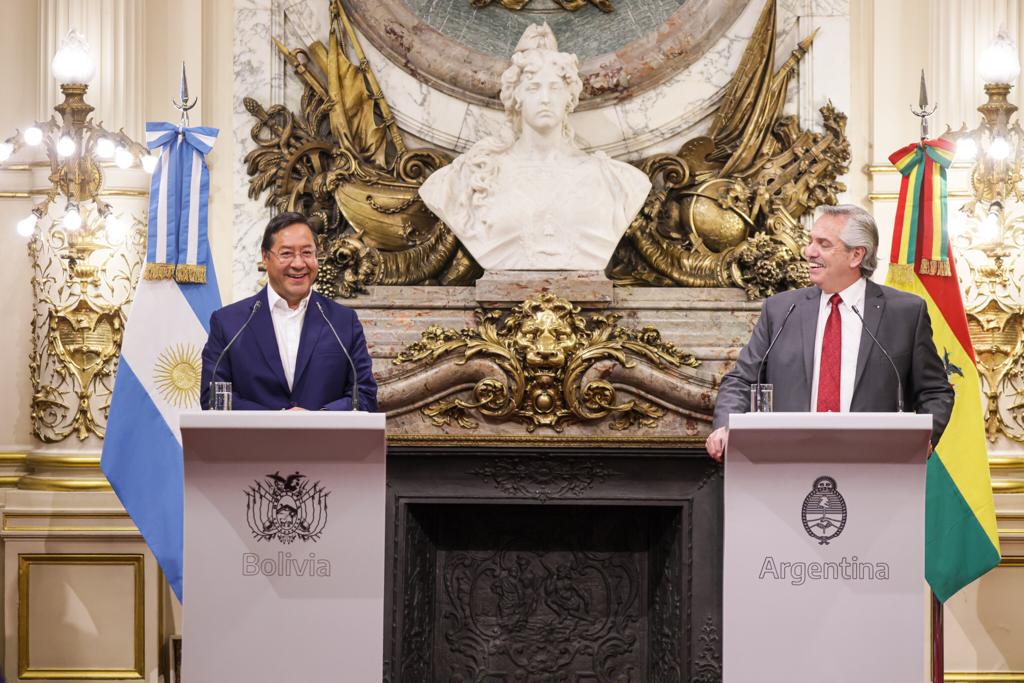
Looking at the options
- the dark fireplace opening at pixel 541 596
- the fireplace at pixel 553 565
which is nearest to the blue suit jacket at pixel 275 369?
the fireplace at pixel 553 565

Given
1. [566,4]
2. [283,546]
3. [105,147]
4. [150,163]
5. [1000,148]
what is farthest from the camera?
[566,4]

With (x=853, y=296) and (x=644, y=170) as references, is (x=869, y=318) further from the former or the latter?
(x=644, y=170)

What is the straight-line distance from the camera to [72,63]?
4.83m

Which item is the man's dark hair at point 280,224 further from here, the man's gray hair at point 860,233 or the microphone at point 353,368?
the man's gray hair at point 860,233

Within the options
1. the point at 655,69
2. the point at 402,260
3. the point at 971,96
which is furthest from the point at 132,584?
the point at 971,96

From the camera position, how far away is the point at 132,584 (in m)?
5.24

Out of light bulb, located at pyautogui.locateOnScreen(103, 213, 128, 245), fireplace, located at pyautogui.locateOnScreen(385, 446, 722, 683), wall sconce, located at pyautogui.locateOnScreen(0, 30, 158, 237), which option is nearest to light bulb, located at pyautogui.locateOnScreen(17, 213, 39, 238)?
wall sconce, located at pyautogui.locateOnScreen(0, 30, 158, 237)

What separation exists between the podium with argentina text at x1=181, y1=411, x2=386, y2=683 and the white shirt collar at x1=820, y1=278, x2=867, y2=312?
1433 millimetres

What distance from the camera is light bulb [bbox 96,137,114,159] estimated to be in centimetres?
481

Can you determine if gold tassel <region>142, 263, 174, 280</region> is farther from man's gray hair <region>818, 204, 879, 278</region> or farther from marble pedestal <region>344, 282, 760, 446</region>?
man's gray hair <region>818, 204, 879, 278</region>

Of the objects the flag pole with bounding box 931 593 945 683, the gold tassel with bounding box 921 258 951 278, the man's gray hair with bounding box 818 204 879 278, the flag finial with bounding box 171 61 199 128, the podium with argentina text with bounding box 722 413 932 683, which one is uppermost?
the flag finial with bounding box 171 61 199 128

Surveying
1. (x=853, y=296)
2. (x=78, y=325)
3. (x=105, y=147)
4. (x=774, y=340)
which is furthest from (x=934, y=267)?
(x=78, y=325)

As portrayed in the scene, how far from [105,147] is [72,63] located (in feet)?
1.14

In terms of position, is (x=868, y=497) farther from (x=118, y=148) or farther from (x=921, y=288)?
(x=118, y=148)
